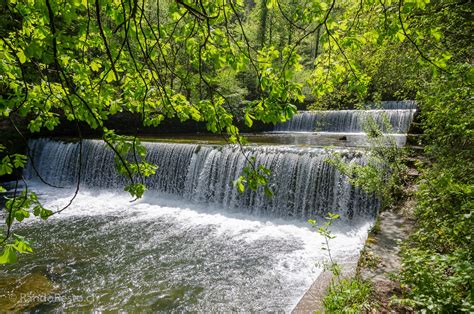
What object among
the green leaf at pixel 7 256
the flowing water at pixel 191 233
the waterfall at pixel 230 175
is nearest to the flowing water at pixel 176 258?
the flowing water at pixel 191 233

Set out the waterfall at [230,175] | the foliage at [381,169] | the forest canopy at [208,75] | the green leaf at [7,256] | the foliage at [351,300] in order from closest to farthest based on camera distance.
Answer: the green leaf at [7,256] < the forest canopy at [208,75] < the foliage at [351,300] < the foliage at [381,169] < the waterfall at [230,175]

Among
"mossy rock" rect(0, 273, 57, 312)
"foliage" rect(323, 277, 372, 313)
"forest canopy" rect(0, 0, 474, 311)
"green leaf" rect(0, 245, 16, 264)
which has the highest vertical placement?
Result: "forest canopy" rect(0, 0, 474, 311)

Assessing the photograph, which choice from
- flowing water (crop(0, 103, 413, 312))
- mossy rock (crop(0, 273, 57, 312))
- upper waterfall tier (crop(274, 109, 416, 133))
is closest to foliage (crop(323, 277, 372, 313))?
flowing water (crop(0, 103, 413, 312))

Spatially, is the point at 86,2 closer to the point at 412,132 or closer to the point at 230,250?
the point at 230,250

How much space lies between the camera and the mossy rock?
4.48 metres

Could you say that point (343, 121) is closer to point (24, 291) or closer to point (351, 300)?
point (351, 300)

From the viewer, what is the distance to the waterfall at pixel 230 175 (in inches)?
302

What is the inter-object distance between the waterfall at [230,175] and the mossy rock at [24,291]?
170 inches

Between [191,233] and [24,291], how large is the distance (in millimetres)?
3314

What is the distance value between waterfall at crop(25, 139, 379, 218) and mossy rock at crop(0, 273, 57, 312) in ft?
14.1

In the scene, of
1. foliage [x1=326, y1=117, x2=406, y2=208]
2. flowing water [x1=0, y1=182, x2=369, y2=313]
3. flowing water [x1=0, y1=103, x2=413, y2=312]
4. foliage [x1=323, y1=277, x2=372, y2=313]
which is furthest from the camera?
foliage [x1=326, y1=117, x2=406, y2=208]

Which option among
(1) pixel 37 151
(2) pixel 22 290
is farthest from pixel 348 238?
(1) pixel 37 151

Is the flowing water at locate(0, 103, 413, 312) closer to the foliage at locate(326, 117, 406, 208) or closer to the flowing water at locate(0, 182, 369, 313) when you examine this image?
the flowing water at locate(0, 182, 369, 313)

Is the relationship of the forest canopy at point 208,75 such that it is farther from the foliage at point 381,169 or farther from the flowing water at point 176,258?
the flowing water at point 176,258
